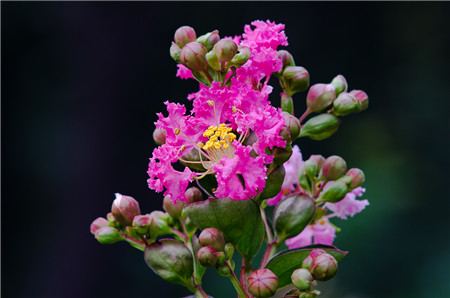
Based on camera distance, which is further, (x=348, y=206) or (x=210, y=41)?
(x=348, y=206)

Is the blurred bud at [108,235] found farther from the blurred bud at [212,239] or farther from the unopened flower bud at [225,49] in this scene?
the unopened flower bud at [225,49]

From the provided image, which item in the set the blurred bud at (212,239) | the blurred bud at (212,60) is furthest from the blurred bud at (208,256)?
the blurred bud at (212,60)

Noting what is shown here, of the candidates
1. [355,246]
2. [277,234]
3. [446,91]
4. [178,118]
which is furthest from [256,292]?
[446,91]

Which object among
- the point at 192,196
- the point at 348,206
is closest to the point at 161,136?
the point at 192,196

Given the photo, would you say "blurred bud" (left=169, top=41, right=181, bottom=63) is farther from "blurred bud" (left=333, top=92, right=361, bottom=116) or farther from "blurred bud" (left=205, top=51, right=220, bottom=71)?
"blurred bud" (left=333, top=92, right=361, bottom=116)

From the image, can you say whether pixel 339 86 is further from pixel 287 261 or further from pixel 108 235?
pixel 108 235

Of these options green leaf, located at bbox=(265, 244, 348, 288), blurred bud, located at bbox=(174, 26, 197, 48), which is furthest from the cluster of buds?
green leaf, located at bbox=(265, 244, 348, 288)

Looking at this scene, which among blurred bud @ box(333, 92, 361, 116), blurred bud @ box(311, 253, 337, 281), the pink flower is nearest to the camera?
blurred bud @ box(311, 253, 337, 281)
